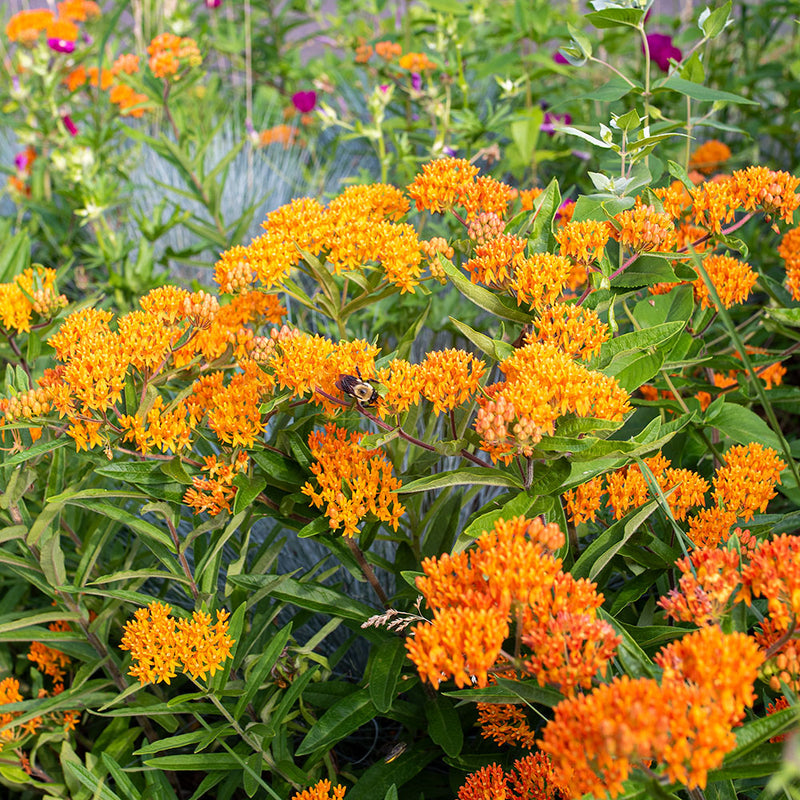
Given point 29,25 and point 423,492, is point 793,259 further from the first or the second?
point 29,25

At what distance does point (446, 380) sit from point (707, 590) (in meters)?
0.45

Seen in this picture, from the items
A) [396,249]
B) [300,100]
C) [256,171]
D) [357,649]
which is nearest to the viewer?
[396,249]

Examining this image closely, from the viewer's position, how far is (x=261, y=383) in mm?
1233

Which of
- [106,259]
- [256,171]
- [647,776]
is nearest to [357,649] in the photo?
[647,776]

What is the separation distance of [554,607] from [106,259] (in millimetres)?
2188

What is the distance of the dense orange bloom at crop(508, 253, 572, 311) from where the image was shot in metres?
1.18

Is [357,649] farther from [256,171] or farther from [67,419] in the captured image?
[256,171]

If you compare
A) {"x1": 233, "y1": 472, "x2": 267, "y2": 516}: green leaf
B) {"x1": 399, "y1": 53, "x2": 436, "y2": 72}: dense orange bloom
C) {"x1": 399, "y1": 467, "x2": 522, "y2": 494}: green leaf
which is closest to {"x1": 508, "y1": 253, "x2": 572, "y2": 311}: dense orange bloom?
{"x1": 399, "y1": 467, "x2": 522, "y2": 494}: green leaf

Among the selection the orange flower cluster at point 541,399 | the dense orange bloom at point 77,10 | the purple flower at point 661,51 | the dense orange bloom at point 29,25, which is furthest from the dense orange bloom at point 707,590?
the dense orange bloom at point 77,10

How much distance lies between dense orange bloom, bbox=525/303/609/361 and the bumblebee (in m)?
0.25

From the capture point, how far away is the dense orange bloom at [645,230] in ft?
4.12

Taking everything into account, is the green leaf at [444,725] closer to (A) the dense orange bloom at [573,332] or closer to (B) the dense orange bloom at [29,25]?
(A) the dense orange bloom at [573,332]

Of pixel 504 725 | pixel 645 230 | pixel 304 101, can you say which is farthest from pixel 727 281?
pixel 304 101

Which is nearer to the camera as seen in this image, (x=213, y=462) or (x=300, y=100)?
(x=213, y=462)
